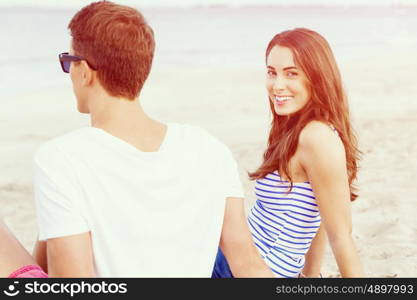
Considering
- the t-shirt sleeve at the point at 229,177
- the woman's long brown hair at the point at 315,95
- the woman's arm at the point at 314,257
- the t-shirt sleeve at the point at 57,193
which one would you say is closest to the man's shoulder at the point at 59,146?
the t-shirt sleeve at the point at 57,193

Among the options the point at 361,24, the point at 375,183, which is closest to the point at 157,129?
the point at 375,183

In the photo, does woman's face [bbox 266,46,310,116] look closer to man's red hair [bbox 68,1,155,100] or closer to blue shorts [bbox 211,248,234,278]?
blue shorts [bbox 211,248,234,278]

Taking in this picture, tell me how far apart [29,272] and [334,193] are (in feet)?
3.64

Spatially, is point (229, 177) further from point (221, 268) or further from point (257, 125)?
point (257, 125)

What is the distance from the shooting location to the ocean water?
54.2 ft

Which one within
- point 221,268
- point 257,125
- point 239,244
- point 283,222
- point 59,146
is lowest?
point 257,125

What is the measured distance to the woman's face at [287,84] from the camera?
9.28 ft

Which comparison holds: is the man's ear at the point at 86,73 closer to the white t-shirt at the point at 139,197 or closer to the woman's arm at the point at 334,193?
the white t-shirt at the point at 139,197

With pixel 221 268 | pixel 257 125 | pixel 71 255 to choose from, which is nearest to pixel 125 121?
pixel 71 255

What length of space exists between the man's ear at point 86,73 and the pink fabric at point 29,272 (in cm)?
65

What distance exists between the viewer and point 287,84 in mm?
2846

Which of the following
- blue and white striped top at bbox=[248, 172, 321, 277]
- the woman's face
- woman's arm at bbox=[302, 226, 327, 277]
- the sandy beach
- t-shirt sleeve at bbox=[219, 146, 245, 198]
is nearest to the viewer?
t-shirt sleeve at bbox=[219, 146, 245, 198]

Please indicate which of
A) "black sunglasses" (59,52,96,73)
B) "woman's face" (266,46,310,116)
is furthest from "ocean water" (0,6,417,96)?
"black sunglasses" (59,52,96,73)

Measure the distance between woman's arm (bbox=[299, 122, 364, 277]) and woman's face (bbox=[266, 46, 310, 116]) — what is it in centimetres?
28
